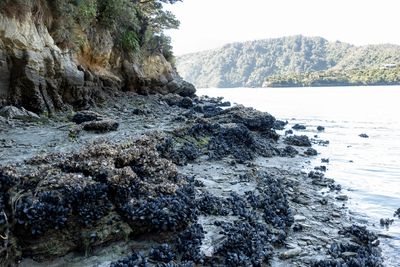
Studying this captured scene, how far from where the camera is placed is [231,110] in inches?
733

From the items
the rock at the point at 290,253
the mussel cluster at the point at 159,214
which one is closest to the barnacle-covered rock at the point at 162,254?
the mussel cluster at the point at 159,214

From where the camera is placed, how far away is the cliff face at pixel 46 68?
1121 cm

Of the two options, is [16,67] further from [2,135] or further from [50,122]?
[2,135]

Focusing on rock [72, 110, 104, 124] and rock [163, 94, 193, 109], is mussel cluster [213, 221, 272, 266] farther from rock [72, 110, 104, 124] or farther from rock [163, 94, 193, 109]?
rock [163, 94, 193, 109]

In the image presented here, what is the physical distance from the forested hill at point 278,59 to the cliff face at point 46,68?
354 ft

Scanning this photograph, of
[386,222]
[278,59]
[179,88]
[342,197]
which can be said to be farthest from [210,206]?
[278,59]

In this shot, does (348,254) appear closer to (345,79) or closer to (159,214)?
(159,214)

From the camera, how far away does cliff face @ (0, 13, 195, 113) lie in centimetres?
1121

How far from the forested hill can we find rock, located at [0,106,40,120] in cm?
11565

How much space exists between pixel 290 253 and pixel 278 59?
6505 inches

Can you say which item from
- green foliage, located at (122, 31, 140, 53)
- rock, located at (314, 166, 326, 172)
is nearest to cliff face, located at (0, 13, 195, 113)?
green foliage, located at (122, 31, 140, 53)

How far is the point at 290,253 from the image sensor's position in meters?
5.45

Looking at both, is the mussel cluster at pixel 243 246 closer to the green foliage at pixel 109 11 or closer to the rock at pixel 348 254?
the rock at pixel 348 254

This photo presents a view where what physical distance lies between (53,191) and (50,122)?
23.6 ft
